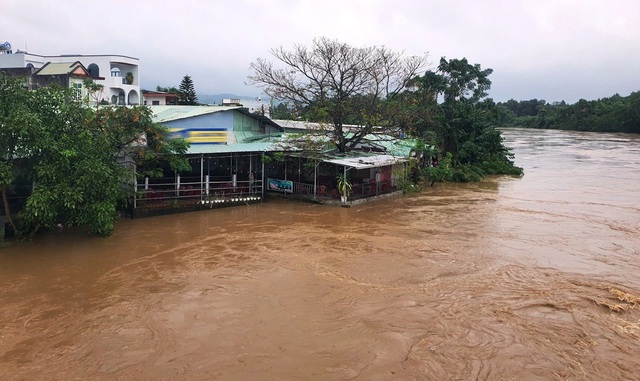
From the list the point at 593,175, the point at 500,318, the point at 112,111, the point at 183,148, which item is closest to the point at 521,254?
the point at 500,318

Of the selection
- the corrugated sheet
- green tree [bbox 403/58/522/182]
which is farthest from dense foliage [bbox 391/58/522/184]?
the corrugated sheet

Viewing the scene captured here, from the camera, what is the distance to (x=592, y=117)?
2685 inches

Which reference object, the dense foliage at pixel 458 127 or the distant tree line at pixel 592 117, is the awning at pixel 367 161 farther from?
the distant tree line at pixel 592 117

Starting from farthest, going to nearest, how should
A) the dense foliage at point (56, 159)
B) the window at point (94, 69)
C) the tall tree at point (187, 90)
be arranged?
1. the tall tree at point (187, 90)
2. the window at point (94, 69)
3. the dense foliage at point (56, 159)

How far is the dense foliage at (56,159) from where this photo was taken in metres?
10.6

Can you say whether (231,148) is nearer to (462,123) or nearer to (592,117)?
(462,123)

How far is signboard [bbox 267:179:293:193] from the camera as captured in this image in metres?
17.6

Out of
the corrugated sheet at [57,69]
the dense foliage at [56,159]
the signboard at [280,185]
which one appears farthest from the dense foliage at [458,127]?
the corrugated sheet at [57,69]

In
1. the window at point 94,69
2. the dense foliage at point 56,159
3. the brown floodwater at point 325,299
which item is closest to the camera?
the brown floodwater at point 325,299

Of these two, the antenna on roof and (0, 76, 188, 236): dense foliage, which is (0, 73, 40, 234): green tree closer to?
(0, 76, 188, 236): dense foliage

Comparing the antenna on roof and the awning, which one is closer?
the awning

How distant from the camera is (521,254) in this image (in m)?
11.5

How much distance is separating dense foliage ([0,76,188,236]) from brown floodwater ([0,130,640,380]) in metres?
0.86

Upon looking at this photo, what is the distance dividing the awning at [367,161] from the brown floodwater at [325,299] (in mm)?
2053
